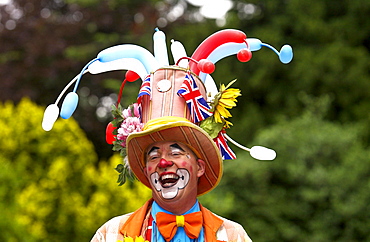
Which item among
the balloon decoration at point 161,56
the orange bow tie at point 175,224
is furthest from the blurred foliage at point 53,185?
the orange bow tie at point 175,224

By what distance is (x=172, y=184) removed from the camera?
11.0 ft

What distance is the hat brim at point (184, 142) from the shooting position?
331 centimetres

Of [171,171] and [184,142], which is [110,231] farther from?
[184,142]

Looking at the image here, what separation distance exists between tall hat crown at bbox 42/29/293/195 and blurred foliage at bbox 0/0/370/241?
244 centimetres

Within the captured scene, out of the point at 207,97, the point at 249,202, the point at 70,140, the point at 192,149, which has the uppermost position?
the point at 70,140

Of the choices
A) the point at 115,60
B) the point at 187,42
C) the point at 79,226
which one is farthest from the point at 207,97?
the point at 187,42

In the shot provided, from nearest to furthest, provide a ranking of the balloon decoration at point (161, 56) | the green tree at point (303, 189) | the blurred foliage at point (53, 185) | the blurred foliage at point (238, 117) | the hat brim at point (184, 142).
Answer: the hat brim at point (184, 142), the balloon decoration at point (161, 56), the blurred foliage at point (53, 185), the blurred foliage at point (238, 117), the green tree at point (303, 189)

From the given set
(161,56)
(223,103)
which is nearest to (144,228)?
(223,103)

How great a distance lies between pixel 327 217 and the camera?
24.7 ft

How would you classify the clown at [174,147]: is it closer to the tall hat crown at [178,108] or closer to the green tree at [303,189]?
the tall hat crown at [178,108]

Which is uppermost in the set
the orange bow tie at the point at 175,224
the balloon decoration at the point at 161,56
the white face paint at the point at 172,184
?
the balloon decoration at the point at 161,56

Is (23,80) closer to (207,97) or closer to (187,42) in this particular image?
(187,42)

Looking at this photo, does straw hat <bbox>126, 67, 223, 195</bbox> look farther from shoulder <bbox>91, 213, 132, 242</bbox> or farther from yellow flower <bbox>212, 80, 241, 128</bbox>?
shoulder <bbox>91, 213, 132, 242</bbox>

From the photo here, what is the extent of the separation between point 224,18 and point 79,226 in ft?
16.5
